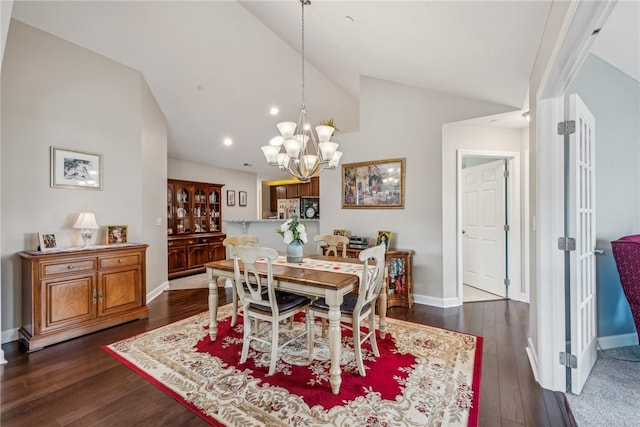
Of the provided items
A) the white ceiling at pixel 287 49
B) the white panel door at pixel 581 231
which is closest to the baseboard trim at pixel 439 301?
the white panel door at pixel 581 231

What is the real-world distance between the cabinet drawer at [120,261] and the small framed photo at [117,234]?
31 centimetres

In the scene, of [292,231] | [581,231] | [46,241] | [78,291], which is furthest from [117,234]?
[581,231]

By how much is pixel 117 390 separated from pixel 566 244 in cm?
320

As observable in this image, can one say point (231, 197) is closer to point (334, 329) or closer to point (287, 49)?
point (287, 49)

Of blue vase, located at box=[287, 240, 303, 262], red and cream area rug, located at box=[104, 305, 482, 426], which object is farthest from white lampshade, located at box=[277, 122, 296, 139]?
red and cream area rug, located at box=[104, 305, 482, 426]

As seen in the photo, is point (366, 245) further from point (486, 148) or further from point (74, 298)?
point (74, 298)

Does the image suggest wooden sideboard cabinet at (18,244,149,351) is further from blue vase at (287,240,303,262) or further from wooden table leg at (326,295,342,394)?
wooden table leg at (326,295,342,394)

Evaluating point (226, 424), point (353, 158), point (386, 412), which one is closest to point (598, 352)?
point (386, 412)

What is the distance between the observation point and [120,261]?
3.19m

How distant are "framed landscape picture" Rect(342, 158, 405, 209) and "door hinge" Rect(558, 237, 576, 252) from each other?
7.06 feet

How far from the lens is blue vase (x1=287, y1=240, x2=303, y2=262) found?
9.09 feet

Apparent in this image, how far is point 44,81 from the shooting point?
118 inches

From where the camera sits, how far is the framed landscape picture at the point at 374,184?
4.03 m

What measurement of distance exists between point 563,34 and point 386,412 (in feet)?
7.38
